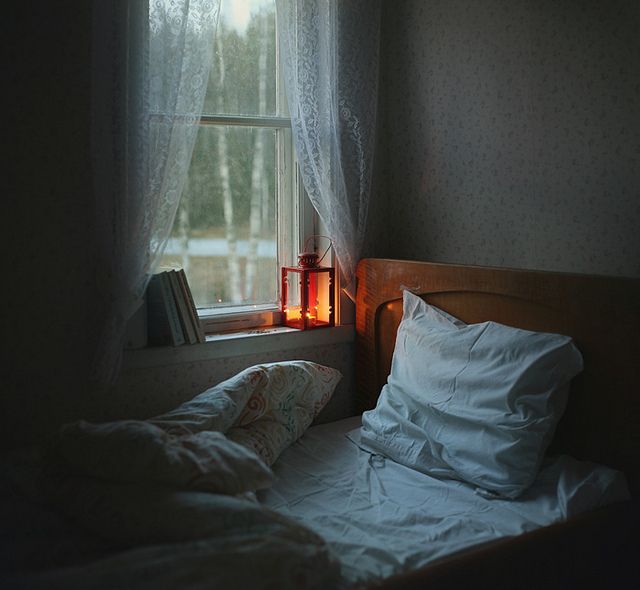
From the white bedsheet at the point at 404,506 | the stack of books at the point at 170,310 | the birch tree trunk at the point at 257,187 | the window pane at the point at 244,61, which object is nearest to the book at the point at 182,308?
the stack of books at the point at 170,310

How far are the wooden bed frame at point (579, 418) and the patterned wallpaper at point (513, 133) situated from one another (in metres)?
0.20

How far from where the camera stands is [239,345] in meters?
2.46

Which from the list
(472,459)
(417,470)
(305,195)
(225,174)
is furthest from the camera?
(305,195)

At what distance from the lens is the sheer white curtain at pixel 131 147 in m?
2.10

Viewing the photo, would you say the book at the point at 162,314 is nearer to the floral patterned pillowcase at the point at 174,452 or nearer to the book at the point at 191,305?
the book at the point at 191,305

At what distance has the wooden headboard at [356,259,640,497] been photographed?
71.8 inches

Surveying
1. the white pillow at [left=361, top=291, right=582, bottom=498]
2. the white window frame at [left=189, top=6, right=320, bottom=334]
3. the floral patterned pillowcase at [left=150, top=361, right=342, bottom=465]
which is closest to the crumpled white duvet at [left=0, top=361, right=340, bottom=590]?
the floral patterned pillowcase at [left=150, top=361, right=342, bottom=465]

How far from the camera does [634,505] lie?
1.83 metres

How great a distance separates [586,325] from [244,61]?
1501 mm

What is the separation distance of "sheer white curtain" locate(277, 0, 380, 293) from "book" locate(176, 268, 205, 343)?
58cm

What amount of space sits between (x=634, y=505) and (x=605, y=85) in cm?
116

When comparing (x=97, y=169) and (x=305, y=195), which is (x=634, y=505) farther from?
(x=97, y=169)

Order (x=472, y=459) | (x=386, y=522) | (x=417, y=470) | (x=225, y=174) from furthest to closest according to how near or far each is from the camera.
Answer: (x=225, y=174)
(x=417, y=470)
(x=472, y=459)
(x=386, y=522)

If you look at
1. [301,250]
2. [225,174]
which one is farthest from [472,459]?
[225,174]
